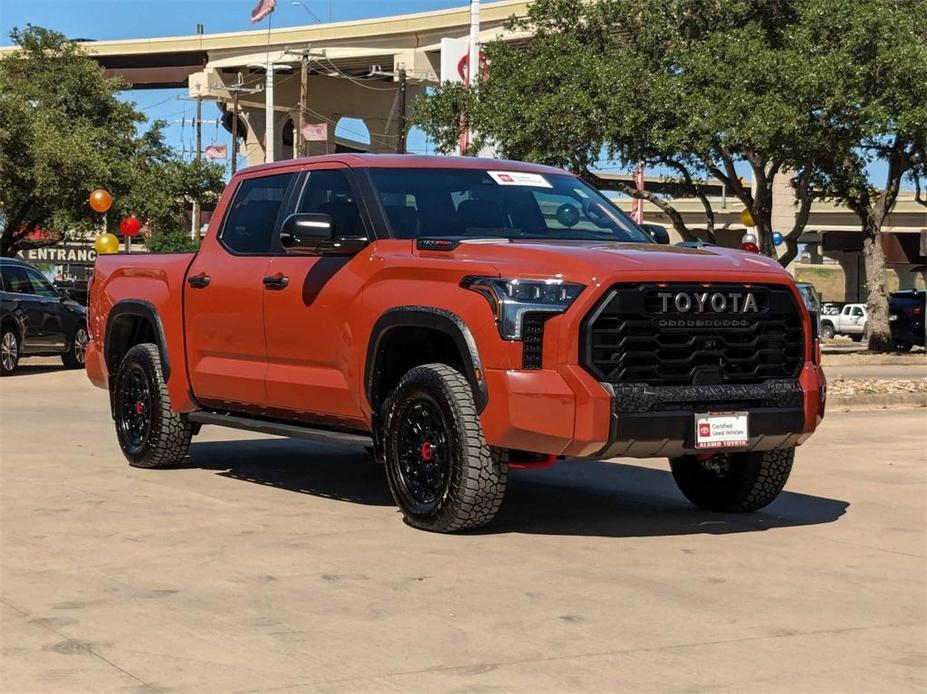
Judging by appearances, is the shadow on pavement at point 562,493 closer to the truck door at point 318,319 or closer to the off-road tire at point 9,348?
the truck door at point 318,319

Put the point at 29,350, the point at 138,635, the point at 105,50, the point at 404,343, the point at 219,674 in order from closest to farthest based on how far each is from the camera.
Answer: the point at 219,674, the point at 138,635, the point at 404,343, the point at 29,350, the point at 105,50

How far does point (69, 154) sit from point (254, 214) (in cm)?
3236

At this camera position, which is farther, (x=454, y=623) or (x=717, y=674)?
(x=454, y=623)

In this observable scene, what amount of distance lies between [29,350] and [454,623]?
61.3 ft

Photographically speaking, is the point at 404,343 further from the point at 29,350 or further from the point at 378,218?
the point at 29,350

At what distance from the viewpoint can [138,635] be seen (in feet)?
18.0

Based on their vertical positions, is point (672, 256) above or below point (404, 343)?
above

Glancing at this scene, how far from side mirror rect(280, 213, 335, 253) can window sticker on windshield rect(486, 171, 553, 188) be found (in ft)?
3.67

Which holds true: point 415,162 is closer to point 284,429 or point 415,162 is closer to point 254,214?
point 254,214

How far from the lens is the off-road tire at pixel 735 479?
8.48m

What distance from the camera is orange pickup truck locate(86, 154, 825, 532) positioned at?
7.18 m

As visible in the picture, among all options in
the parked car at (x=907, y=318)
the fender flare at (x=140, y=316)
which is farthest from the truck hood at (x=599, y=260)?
the parked car at (x=907, y=318)

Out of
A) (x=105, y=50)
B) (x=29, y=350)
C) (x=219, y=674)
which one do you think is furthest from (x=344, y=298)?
(x=105, y=50)

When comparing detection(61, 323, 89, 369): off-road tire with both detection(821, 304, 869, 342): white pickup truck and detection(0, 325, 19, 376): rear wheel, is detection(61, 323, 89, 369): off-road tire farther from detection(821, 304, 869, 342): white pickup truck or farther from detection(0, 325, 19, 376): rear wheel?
detection(821, 304, 869, 342): white pickup truck
